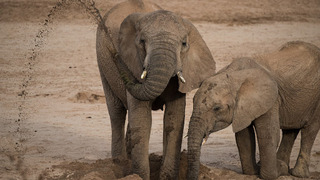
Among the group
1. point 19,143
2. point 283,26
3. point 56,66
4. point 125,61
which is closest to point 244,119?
point 125,61

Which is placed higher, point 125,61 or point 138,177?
point 125,61

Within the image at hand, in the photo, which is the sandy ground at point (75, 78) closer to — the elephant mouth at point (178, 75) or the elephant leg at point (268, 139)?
the elephant leg at point (268, 139)

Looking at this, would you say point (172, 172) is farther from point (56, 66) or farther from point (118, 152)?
point (56, 66)

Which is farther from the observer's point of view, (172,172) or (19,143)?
(19,143)

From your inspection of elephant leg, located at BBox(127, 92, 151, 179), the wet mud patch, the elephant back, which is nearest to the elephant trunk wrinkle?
elephant leg, located at BBox(127, 92, 151, 179)

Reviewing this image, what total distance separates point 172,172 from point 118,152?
1.43 m

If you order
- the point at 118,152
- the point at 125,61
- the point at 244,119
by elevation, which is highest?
the point at 125,61

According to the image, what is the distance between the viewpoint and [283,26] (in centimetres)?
1936

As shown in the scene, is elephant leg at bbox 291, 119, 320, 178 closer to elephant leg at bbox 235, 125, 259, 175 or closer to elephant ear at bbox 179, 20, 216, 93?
elephant leg at bbox 235, 125, 259, 175

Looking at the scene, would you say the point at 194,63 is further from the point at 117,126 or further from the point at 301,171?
the point at 301,171

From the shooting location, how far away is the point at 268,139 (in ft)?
25.0

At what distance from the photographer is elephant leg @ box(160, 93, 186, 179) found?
24.0 ft

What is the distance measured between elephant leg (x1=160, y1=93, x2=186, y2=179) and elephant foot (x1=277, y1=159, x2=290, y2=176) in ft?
4.40

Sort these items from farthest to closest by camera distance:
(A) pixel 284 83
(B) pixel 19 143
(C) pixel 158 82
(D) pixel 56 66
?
(D) pixel 56 66 → (B) pixel 19 143 → (A) pixel 284 83 → (C) pixel 158 82
